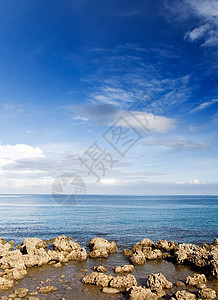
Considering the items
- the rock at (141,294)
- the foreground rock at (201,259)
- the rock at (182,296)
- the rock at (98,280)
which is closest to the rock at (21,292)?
the rock at (98,280)

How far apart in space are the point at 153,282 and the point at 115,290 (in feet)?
9.91

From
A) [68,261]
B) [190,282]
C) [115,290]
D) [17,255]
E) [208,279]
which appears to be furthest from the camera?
[68,261]

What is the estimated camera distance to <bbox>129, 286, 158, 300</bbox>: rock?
15870mm

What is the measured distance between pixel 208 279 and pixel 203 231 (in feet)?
93.1

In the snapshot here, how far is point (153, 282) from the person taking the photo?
58.4ft

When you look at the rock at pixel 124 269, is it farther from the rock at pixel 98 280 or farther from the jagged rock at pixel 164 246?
the jagged rock at pixel 164 246

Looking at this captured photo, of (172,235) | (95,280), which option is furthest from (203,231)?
(95,280)

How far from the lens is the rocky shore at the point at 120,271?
16.5m

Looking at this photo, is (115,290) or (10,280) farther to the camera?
(10,280)

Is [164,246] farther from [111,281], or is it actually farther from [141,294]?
[141,294]

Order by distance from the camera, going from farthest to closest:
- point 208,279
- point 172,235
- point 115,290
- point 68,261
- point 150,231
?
point 150,231 < point 172,235 < point 68,261 < point 208,279 < point 115,290

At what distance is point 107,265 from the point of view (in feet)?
79.5

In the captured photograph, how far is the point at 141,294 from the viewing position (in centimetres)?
1600

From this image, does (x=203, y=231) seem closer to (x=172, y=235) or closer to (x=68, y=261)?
(x=172, y=235)
